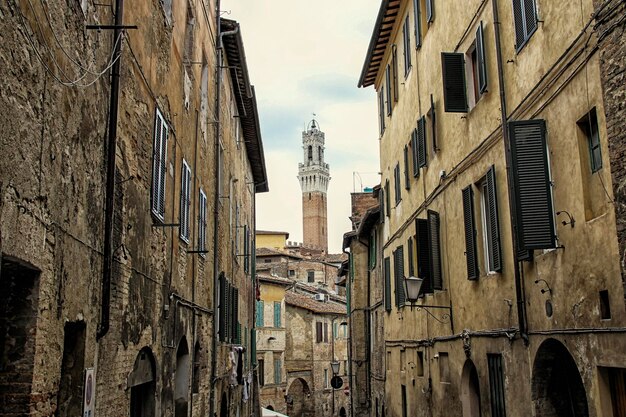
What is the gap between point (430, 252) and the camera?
1362 cm

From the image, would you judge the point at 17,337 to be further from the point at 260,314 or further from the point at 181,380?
the point at 260,314

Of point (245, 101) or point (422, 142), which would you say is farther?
point (245, 101)

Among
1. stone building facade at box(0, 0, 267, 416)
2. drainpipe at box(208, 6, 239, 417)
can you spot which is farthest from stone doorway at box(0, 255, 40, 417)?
drainpipe at box(208, 6, 239, 417)

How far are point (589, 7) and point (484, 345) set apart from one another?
5.45 metres

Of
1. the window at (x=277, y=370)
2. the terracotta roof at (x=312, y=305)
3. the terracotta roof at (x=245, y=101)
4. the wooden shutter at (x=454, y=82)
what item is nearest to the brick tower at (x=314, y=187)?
the terracotta roof at (x=312, y=305)

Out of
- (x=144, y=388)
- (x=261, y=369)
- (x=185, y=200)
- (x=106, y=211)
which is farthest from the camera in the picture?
(x=261, y=369)

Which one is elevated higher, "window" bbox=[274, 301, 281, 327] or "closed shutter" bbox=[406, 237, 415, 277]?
"window" bbox=[274, 301, 281, 327]

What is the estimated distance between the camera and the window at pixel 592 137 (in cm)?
718

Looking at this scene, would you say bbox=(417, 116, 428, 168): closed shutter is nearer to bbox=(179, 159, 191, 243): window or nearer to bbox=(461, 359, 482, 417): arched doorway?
bbox=(461, 359, 482, 417): arched doorway

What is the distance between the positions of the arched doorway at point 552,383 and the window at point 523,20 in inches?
149

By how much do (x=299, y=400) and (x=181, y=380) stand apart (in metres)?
40.0

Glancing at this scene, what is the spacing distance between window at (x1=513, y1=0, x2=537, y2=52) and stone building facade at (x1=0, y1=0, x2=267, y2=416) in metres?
4.76

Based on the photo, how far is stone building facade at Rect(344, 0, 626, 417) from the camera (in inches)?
275

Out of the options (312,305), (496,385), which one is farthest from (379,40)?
(312,305)
